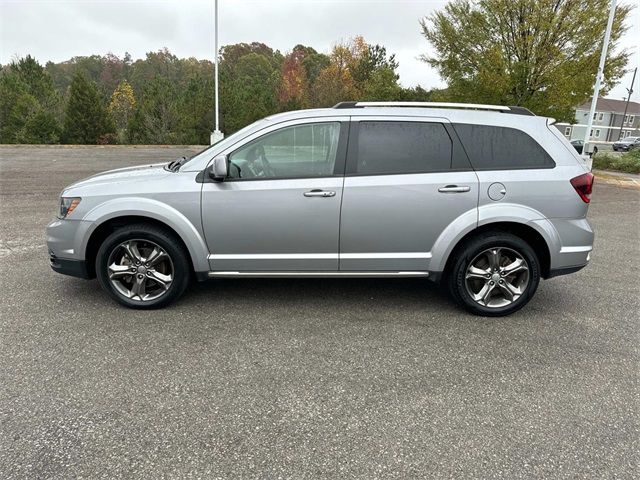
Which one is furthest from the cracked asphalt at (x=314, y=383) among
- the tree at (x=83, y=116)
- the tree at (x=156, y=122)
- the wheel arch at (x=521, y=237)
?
the tree at (x=83, y=116)

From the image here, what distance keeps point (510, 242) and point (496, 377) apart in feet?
4.31

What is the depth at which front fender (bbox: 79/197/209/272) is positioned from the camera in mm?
3816

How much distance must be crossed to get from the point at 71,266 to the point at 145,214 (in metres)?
0.85

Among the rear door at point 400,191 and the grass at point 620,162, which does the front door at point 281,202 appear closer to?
the rear door at point 400,191

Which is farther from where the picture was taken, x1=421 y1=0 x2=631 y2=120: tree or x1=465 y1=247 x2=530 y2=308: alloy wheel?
x1=421 y1=0 x2=631 y2=120: tree

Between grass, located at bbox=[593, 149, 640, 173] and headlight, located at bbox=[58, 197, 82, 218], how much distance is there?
1956 centimetres

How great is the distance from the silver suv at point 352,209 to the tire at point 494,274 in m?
0.01

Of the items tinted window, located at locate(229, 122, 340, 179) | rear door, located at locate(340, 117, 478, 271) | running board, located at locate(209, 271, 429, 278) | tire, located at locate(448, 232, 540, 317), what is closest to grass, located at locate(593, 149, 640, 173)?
tire, located at locate(448, 232, 540, 317)

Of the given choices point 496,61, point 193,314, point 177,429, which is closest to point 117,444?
point 177,429

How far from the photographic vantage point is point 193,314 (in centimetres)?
396

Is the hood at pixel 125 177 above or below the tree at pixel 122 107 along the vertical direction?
below

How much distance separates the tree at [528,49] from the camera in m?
15.4

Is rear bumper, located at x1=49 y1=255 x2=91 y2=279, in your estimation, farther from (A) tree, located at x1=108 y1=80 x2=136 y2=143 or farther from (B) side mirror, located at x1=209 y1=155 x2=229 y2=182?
(A) tree, located at x1=108 y1=80 x2=136 y2=143

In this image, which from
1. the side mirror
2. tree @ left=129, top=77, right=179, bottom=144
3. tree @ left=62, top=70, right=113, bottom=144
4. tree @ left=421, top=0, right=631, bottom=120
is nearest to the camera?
the side mirror
